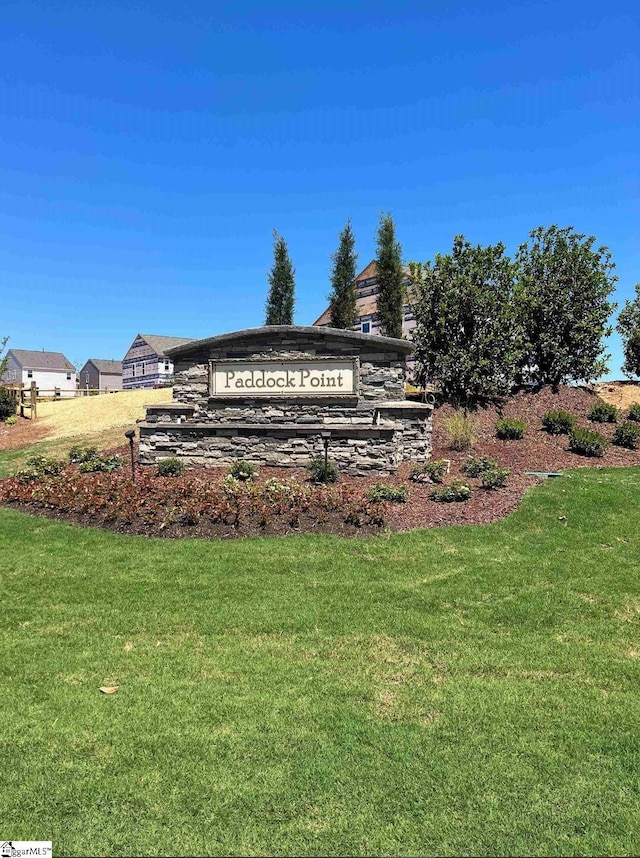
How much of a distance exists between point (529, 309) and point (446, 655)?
13964 millimetres

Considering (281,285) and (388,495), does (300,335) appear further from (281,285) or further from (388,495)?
(281,285)

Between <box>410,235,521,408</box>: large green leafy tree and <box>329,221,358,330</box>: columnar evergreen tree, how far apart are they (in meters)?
11.4

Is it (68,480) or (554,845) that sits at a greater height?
(68,480)

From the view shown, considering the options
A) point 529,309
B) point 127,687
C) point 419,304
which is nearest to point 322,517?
point 127,687

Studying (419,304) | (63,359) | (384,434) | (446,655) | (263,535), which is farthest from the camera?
(63,359)

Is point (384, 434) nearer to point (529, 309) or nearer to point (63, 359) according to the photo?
point (529, 309)

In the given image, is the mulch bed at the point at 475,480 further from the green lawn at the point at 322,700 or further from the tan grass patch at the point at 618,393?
the tan grass patch at the point at 618,393

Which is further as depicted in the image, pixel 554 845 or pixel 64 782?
pixel 64 782

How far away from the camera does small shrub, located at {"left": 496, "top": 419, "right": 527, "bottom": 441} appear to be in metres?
12.4

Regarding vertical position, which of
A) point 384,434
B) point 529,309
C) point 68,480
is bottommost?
point 68,480

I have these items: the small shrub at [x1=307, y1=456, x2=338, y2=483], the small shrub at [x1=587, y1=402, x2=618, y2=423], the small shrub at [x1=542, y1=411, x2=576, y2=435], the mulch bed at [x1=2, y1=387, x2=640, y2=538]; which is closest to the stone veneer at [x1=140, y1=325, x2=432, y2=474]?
the mulch bed at [x1=2, y1=387, x2=640, y2=538]

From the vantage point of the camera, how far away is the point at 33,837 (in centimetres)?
238

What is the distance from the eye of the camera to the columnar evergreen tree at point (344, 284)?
Result: 26500 mm

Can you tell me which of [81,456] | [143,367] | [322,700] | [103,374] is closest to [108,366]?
[103,374]
